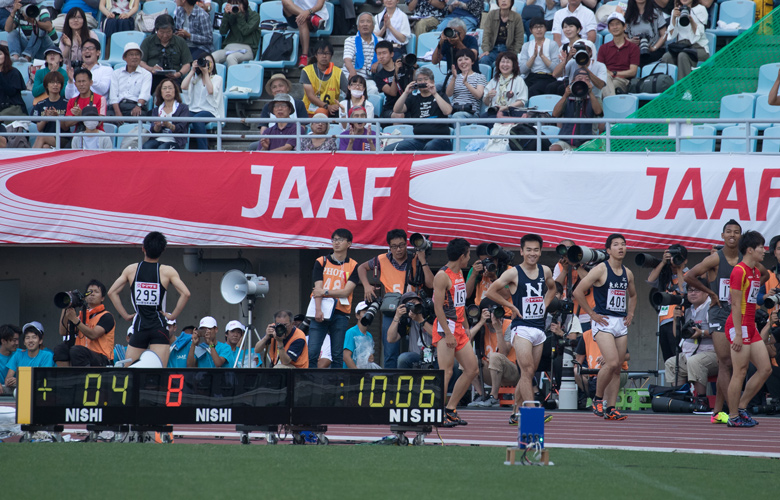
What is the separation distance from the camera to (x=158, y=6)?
18.8 metres

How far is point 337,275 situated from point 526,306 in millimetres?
2646

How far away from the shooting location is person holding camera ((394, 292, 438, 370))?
10.7 meters

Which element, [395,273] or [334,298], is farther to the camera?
[395,273]

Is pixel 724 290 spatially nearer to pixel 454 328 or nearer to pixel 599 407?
pixel 599 407

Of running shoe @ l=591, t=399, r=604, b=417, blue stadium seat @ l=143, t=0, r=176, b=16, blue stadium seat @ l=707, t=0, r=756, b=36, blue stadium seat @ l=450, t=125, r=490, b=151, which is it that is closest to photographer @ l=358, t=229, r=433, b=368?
running shoe @ l=591, t=399, r=604, b=417

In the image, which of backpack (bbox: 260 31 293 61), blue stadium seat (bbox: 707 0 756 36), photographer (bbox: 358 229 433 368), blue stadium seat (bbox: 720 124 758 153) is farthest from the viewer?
backpack (bbox: 260 31 293 61)

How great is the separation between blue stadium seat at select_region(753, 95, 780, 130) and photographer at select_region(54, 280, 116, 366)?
955 centimetres

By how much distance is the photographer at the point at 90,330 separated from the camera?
1185 cm

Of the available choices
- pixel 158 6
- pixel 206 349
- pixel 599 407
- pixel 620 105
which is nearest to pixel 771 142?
pixel 620 105

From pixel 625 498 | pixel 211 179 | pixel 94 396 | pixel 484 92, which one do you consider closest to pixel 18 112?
pixel 211 179

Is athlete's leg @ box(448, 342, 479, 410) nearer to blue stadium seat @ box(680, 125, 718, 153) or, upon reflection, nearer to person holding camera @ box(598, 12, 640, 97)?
blue stadium seat @ box(680, 125, 718, 153)

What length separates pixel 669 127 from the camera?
14227 millimetres

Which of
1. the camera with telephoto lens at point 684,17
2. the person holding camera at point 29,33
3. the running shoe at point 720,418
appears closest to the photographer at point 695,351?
the running shoe at point 720,418

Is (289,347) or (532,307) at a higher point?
(532,307)
